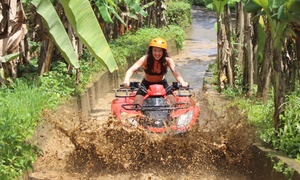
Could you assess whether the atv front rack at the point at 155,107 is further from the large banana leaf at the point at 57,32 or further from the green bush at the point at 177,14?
the green bush at the point at 177,14

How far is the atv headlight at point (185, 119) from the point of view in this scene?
23.9 ft

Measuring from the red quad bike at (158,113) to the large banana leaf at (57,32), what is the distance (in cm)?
99

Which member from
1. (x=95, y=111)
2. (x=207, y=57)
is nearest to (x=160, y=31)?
(x=207, y=57)

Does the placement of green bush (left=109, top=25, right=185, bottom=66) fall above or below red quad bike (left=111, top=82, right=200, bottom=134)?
above

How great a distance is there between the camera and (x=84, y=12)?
605 cm

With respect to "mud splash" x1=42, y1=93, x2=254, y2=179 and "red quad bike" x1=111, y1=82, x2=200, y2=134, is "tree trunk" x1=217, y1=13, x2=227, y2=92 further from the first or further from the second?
"mud splash" x1=42, y1=93, x2=254, y2=179

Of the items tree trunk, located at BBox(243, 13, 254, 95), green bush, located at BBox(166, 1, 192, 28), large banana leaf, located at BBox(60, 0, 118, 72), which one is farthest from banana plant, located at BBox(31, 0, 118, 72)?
green bush, located at BBox(166, 1, 192, 28)

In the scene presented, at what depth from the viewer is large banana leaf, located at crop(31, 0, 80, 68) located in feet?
22.5

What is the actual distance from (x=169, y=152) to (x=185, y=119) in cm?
49

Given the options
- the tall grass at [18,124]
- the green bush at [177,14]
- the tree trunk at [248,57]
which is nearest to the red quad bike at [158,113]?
the tall grass at [18,124]

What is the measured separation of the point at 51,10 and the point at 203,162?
2.67m

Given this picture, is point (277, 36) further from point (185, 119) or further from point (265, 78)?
point (265, 78)

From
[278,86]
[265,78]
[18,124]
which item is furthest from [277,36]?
[18,124]

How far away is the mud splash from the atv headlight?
0.18 meters
